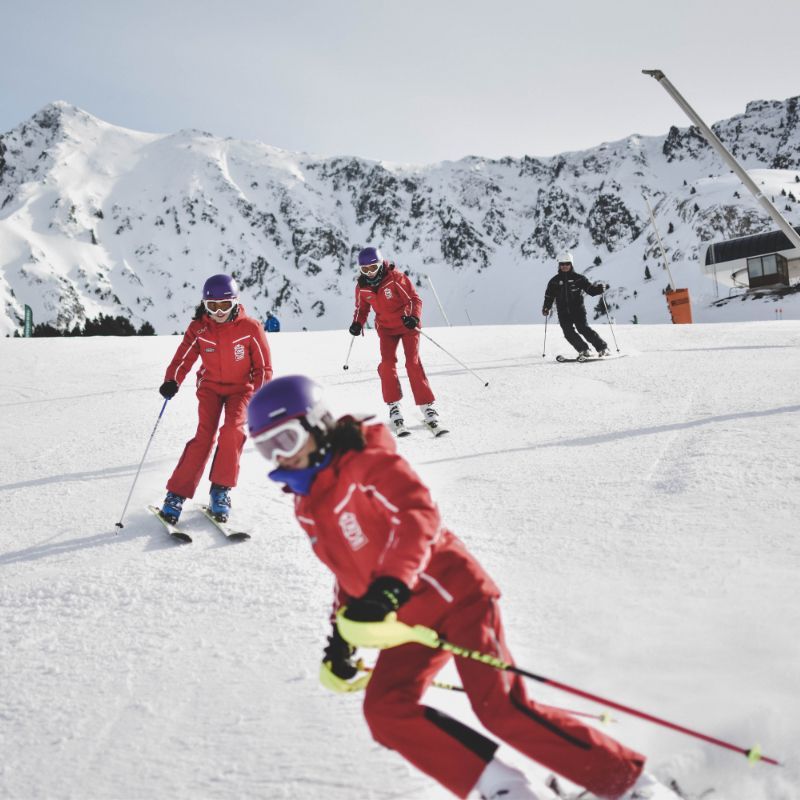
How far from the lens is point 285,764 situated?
2283 millimetres

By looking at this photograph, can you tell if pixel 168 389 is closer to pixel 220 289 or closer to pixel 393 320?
pixel 220 289

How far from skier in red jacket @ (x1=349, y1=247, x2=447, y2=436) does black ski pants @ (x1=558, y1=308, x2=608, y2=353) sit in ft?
14.1

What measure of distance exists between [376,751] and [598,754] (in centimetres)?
79

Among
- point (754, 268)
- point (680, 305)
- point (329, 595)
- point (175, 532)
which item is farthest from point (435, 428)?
point (754, 268)

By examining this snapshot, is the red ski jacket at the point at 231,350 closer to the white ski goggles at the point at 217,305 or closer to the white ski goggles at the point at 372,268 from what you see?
the white ski goggles at the point at 217,305

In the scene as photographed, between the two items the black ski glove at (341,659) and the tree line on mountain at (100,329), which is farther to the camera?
the tree line on mountain at (100,329)

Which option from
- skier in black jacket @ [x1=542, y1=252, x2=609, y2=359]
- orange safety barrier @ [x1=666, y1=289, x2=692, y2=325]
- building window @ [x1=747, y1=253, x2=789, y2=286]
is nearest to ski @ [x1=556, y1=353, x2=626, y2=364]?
skier in black jacket @ [x1=542, y1=252, x2=609, y2=359]

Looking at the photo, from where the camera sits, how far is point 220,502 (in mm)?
4637

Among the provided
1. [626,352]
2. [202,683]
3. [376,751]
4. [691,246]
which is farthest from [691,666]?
[691,246]

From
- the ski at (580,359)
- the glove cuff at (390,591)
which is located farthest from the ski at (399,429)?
the glove cuff at (390,591)

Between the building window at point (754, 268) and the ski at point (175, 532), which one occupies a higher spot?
the building window at point (754, 268)

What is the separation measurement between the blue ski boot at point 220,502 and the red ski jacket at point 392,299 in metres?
3.40

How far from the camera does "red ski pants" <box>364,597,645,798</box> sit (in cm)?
196

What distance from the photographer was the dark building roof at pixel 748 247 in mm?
51469
